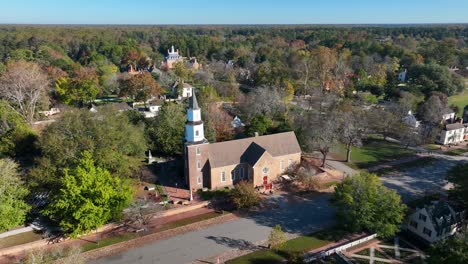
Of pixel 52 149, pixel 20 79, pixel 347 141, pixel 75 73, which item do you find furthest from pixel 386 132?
pixel 75 73

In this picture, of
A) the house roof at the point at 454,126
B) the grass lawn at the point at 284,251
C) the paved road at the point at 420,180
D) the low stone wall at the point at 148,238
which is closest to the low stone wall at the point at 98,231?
the low stone wall at the point at 148,238

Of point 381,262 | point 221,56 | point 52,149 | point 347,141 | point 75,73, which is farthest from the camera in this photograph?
point 221,56

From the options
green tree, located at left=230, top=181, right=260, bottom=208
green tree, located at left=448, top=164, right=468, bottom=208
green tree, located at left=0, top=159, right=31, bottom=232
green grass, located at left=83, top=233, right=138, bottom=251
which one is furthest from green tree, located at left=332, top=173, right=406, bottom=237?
green tree, located at left=0, top=159, right=31, bottom=232

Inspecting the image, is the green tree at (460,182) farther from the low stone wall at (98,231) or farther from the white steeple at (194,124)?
the white steeple at (194,124)

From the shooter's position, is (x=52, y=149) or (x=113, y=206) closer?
(x=113, y=206)

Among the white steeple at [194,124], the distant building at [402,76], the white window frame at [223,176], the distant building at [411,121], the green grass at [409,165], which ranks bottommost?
the green grass at [409,165]

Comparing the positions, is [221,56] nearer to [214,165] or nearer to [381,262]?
[214,165]
